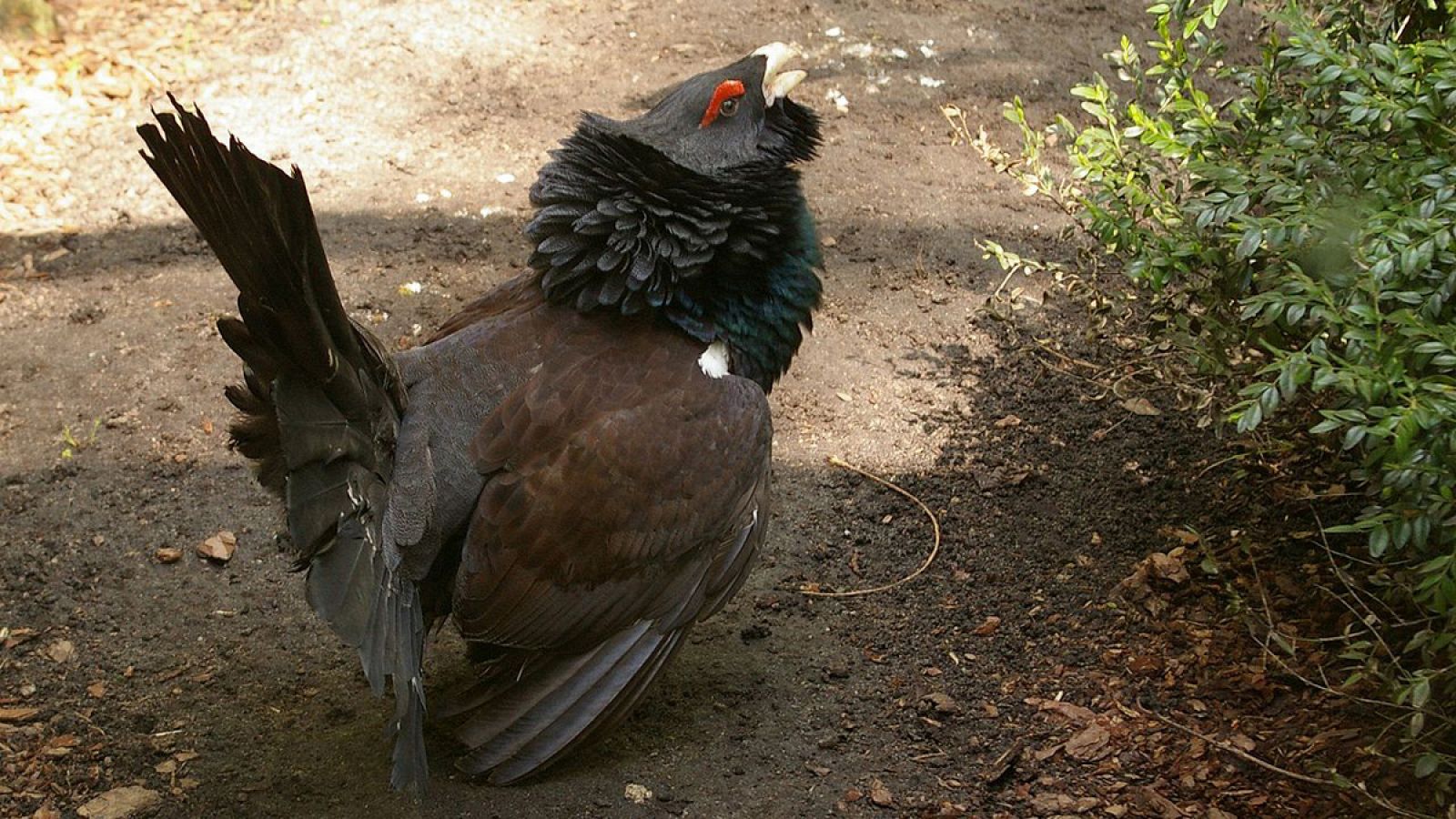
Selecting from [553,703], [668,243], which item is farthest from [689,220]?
[553,703]

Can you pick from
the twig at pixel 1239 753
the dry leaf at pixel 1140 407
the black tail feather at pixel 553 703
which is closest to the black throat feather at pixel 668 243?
the black tail feather at pixel 553 703

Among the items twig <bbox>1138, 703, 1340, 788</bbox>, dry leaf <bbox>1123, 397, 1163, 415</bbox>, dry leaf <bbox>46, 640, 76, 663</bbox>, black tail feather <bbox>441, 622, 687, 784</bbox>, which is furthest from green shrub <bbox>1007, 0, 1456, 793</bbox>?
dry leaf <bbox>46, 640, 76, 663</bbox>

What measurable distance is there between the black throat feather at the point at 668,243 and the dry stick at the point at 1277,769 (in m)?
1.54

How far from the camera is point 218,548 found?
4602 millimetres

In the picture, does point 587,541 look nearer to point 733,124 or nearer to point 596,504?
point 596,504

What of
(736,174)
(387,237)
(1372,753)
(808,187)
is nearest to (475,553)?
(736,174)

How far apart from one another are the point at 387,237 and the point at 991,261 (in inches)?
113

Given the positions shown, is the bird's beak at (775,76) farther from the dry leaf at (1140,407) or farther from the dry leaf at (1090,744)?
the dry leaf at (1090,744)

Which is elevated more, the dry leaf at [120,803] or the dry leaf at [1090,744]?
the dry leaf at [120,803]

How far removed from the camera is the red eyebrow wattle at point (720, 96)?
397 centimetres

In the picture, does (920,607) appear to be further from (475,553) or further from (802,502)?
(475,553)

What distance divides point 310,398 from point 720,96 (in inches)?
60.8

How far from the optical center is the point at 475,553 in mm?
3600

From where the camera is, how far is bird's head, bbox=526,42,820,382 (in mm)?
3799
